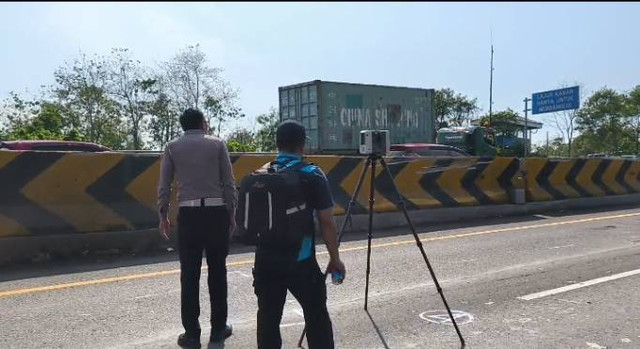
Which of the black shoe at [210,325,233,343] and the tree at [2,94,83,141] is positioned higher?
the tree at [2,94,83,141]

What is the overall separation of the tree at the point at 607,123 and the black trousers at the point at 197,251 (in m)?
54.6

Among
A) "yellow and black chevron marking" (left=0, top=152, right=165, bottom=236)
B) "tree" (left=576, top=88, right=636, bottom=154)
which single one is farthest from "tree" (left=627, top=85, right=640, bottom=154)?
"yellow and black chevron marking" (left=0, top=152, right=165, bottom=236)

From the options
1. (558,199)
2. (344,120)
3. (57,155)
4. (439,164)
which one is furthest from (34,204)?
(344,120)

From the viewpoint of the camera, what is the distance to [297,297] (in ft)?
10.6

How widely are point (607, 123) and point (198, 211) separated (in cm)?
5734

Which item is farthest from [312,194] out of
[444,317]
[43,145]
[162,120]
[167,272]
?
[162,120]

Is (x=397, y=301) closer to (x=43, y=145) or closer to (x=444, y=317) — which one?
(x=444, y=317)

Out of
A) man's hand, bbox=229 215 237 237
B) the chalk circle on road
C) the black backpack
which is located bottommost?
the chalk circle on road

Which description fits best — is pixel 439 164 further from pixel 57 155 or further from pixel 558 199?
pixel 57 155

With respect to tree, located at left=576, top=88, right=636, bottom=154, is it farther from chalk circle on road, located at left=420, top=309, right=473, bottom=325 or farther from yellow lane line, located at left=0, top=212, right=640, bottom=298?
chalk circle on road, located at left=420, top=309, right=473, bottom=325

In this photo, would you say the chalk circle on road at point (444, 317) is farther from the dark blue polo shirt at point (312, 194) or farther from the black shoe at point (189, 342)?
the dark blue polo shirt at point (312, 194)

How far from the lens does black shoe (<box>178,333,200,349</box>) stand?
4.29m

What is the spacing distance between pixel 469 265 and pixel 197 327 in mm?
4110

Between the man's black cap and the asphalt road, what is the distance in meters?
1.85
